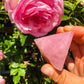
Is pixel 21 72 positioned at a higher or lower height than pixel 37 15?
lower

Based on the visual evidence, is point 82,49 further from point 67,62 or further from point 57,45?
point 57,45

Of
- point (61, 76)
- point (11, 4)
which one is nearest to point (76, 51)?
point (61, 76)

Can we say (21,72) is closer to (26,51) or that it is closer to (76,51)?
(26,51)

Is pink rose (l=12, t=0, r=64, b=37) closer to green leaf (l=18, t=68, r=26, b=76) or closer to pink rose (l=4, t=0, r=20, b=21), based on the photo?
pink rose (l=4, t=0, r=20, b=21)

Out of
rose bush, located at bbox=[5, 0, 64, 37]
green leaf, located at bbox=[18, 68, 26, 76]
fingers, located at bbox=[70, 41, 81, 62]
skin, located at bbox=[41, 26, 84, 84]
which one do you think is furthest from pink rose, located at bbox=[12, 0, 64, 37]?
green leaf, located at bbox=[18, 68, 26, 76]

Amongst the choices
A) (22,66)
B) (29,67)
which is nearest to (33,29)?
(22,66)

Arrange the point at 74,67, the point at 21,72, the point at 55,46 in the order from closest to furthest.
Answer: the point at 55,46, the point at 74,67, the point at 21,72
